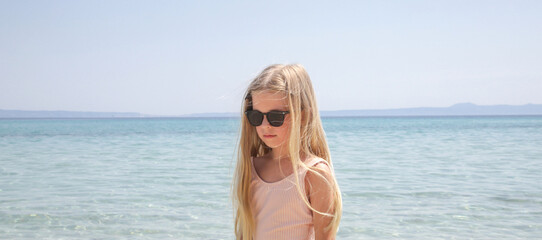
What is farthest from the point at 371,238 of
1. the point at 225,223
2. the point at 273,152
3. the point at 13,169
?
the point at 13,169

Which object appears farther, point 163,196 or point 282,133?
point 163,196

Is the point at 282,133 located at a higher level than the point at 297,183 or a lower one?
higher

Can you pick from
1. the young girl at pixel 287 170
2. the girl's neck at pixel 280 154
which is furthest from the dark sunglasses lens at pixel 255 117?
the girl's neck at pixel 280 154

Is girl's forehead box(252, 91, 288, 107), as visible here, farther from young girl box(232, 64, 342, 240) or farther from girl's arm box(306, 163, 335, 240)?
girl's arm box(306, 163, 335, 240)

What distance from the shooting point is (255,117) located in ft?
6.25

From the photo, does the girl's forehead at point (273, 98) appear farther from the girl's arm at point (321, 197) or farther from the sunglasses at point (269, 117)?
the girl's arm at point (321, 197)

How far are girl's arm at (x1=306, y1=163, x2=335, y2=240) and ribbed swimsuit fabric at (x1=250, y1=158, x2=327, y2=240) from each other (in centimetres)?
3

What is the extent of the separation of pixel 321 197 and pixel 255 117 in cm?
39

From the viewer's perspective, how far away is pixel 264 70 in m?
1.97

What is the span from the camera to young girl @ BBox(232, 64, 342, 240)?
70.7 inches

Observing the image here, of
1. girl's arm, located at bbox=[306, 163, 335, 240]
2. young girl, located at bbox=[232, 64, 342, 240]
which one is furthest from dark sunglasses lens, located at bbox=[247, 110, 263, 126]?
girl's arm, located at bbox=[306, 163, 335, 240]

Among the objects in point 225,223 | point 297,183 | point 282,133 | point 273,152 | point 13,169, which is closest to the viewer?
point 297,183

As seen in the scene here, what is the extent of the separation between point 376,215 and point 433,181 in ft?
11.1

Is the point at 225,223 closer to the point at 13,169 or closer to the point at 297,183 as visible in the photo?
the point at 297,183
